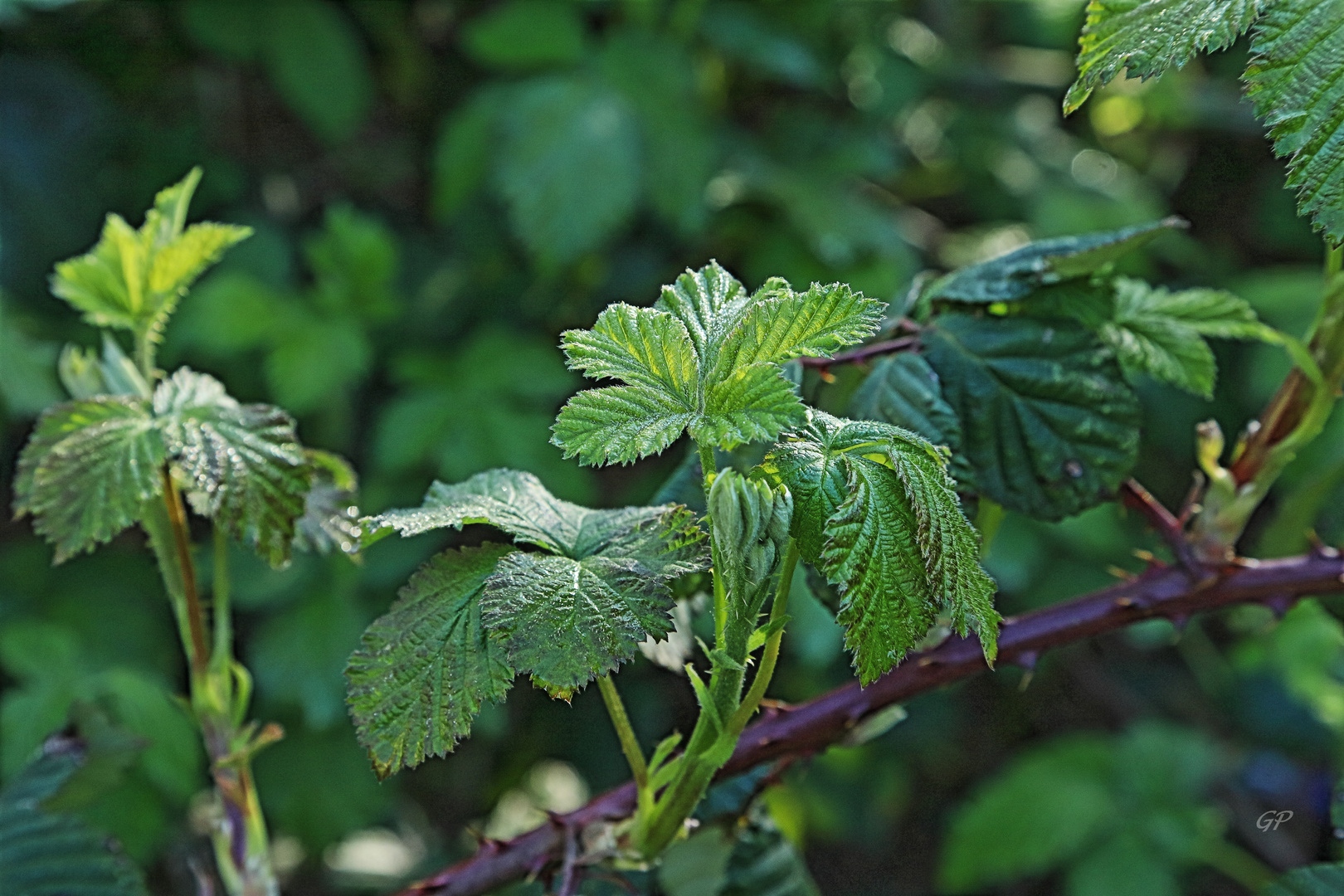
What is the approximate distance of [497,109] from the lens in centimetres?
167

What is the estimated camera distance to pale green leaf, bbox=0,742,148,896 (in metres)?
0.72

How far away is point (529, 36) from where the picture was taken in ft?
5.41

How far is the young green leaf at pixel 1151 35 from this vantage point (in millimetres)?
488

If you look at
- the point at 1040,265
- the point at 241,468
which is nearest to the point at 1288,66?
the point at 1040,265

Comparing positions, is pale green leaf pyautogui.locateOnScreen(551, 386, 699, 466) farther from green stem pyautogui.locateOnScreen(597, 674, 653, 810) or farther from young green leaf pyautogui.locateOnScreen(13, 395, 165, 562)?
young green leaf pyautogui.locateOnScreen(13, 395, 165, 562)

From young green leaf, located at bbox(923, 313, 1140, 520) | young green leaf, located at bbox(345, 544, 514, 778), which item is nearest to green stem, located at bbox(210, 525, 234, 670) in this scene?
young green leaf, located at bbox(345, 544, 514, 778)

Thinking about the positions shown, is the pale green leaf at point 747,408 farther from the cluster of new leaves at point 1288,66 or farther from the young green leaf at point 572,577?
the cluster of new leaves at point 1288,66

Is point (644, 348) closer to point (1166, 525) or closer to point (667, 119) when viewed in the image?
point (1166, 525)

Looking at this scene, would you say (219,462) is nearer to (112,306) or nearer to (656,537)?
(112,306)

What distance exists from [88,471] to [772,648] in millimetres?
361

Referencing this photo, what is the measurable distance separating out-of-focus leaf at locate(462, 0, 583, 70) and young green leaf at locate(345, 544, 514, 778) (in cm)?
125

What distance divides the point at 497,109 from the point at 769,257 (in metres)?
0.45

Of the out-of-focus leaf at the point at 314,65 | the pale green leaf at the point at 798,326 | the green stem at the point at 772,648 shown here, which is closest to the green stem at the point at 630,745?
the green stem at the point at 772,648

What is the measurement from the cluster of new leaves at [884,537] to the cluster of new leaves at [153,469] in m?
0.28
